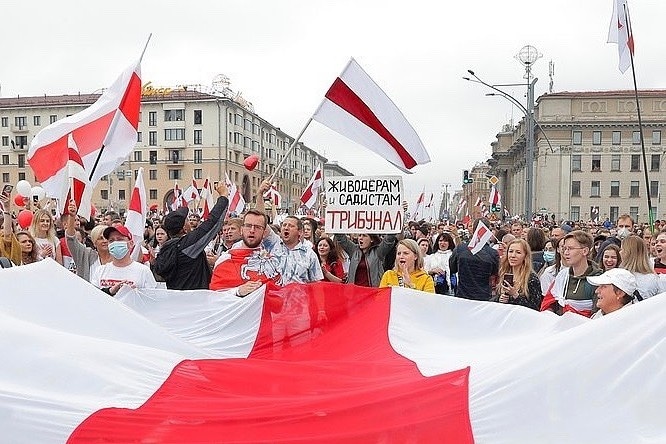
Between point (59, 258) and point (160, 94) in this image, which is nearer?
point (59, 258)

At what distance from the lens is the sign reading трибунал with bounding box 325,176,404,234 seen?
7.54 metres

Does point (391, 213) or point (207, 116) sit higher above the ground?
point (207, 116)

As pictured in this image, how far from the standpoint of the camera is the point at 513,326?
5.32m

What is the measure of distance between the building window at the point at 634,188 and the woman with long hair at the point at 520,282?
92.7 meters

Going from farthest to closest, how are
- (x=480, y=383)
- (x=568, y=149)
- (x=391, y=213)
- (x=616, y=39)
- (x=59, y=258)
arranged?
(x=568, y=149) < (x=616, y=39) < (x=59, y=258) < (x=391, y=213) < (x=480, y=383)

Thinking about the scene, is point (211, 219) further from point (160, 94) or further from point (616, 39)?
point (160, 94)

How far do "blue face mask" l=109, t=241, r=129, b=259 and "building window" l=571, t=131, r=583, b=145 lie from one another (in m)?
90.3

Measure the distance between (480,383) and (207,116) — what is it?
91.6 metres

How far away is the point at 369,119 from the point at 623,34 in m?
9.05

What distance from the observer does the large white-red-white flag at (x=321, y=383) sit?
10.4ft

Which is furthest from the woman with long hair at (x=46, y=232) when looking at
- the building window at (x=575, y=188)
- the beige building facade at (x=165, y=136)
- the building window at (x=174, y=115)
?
the building window at (x=575, y=188)

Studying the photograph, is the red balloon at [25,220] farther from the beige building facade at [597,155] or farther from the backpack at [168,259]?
the beige building facade at [597,155]

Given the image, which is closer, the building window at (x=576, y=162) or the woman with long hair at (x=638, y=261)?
the woman with long hair at (x=638, y=261)

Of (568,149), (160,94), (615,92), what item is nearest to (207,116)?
(160,94)
